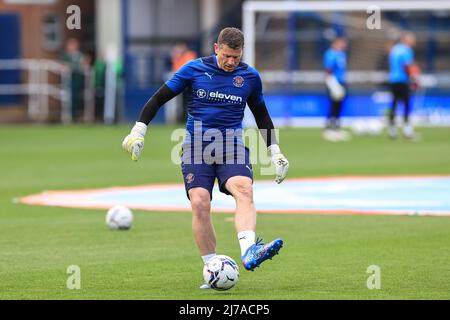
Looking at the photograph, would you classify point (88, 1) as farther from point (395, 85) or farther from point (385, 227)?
point (385, 227)

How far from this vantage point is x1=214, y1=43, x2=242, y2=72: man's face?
950 cm

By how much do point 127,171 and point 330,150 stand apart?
630 cm

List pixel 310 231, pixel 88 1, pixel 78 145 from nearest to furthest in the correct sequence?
pixel 310 231
pixel 78 145
pixel 88 1

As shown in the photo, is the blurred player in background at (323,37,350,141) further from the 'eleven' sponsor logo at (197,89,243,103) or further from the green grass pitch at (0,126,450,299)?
the 'eleven' sponsor logo at (197,89,243,103)

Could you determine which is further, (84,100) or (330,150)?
(84,100)

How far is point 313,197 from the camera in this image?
1698 centimetres

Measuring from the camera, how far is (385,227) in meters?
13.5

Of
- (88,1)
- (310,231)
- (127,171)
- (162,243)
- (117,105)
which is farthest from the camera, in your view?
(88,1)

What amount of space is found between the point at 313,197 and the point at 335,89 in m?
12.9

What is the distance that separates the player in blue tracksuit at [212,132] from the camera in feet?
31.2

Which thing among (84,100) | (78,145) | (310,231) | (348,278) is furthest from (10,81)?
(348,278)

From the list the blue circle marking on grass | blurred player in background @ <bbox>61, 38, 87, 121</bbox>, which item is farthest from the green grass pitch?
blurred player in background @ <bbox>61, 38, 87, 121</bbox>

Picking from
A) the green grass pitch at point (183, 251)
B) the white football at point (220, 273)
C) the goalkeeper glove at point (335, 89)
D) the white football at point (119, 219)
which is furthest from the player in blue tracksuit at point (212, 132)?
the goalkeeper glove at point (335, 89)
